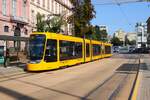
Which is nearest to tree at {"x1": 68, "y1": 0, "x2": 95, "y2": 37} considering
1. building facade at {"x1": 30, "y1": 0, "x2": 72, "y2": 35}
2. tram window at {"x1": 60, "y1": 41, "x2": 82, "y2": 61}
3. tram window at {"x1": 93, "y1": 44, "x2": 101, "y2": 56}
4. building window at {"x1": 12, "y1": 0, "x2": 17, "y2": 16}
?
building facade at {"x1": 30, "y1": 0, "x2": 72, "y2": 35}

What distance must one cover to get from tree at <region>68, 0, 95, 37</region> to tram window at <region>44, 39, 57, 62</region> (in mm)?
40558

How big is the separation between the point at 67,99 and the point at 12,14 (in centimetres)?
4284

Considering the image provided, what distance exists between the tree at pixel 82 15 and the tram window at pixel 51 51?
4056 cm

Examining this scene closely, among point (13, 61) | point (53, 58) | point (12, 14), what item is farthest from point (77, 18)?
point (53, 58)

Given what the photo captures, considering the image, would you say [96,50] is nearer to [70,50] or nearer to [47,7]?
[70,50]

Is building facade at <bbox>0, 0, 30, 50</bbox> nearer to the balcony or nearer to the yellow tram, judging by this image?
the balcony

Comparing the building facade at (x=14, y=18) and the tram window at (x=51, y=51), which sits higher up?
the building facade at (x=14, y=18)

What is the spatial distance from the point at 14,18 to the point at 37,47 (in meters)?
26.5

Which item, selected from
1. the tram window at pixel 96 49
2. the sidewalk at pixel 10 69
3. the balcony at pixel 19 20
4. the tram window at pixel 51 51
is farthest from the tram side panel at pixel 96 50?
the tram window at pixel 51 51

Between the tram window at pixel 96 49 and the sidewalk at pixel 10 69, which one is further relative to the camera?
the tram window at pixel 96 49

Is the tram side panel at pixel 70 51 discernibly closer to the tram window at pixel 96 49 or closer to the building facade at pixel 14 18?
the tram window at pixel 96 49

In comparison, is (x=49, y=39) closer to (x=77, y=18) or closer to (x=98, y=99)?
(x=98, y=99)

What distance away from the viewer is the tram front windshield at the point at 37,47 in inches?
1134

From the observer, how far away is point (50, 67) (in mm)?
29719
